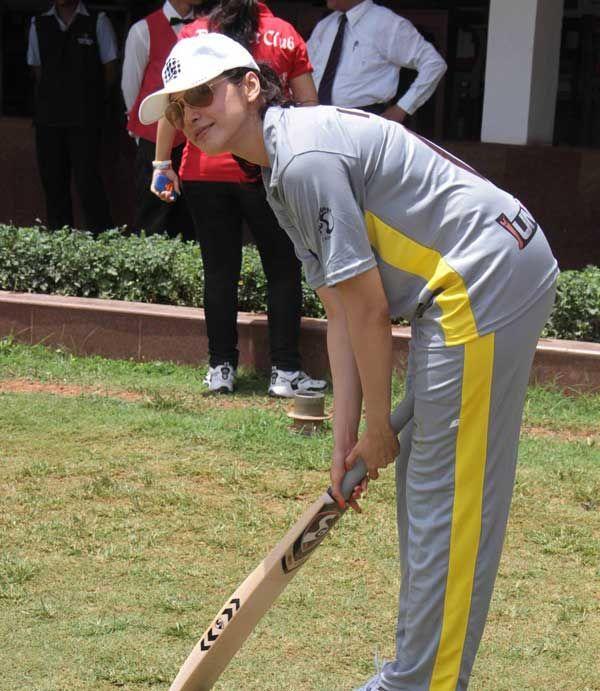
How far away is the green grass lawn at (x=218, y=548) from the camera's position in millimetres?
3725

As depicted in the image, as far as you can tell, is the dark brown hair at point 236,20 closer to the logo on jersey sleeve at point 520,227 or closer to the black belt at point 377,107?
the black belt at point 377,107

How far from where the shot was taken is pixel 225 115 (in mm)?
2961

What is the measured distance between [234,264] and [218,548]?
2.10m

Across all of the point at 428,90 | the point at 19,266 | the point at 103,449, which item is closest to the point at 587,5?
the point at 428,90

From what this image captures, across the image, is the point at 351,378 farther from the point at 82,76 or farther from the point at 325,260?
the point at 82,76

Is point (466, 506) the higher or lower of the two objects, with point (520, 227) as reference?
lower

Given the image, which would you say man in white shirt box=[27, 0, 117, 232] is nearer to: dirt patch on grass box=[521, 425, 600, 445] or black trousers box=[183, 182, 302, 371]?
black trousers box=[183, 182, 302, 371]

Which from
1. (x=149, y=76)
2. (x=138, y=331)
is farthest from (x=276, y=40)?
(x=149, y=76)

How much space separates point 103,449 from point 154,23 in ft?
10.4

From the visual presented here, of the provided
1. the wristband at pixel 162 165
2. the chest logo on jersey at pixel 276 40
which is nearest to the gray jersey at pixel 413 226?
the chest logo on jersey at pixel 276 40

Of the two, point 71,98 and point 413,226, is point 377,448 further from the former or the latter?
point 71,98

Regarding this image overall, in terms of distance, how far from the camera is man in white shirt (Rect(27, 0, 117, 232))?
949cm

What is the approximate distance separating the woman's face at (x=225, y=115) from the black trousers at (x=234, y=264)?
119 inches

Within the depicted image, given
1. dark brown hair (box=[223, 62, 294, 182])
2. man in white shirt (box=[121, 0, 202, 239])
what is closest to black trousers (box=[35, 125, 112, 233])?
man in white shirt (box=[121, 0, 202, 239])
